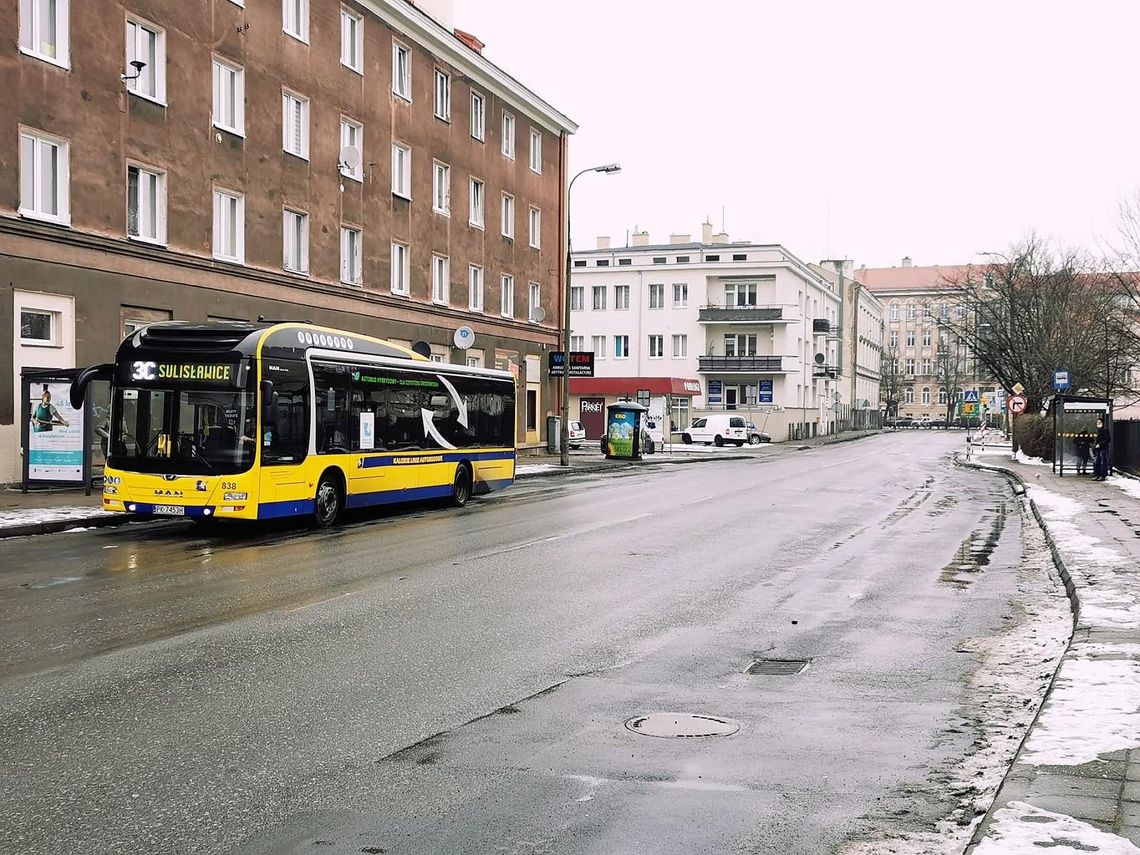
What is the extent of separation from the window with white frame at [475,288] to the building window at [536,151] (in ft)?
21.2

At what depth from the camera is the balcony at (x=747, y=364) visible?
82.7 m

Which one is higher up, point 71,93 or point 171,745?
point 71,93

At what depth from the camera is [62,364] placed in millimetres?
23484

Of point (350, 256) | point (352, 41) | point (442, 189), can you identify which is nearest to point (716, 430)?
point (442, 189)

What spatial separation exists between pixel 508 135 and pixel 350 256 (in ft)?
42.6

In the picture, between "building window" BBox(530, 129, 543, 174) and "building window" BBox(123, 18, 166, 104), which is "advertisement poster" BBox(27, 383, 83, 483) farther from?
"building window" BBox(530, 129, 543, 174)

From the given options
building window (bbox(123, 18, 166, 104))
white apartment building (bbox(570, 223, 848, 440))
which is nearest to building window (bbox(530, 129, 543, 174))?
building window (bbox(123, 18, 166, 104))

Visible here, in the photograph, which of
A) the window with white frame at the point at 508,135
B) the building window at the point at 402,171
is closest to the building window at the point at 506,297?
the window with white frame at the point at 508,135

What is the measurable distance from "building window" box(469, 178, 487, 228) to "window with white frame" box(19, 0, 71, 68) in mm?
19432

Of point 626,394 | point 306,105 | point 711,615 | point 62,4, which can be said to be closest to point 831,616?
point 711,615

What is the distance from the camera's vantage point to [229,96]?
28.4 meters

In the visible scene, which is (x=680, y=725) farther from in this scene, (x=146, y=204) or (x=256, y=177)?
(x=256, y=177)

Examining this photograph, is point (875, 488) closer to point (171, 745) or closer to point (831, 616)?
point (831, 616)

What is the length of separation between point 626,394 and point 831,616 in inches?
2401
